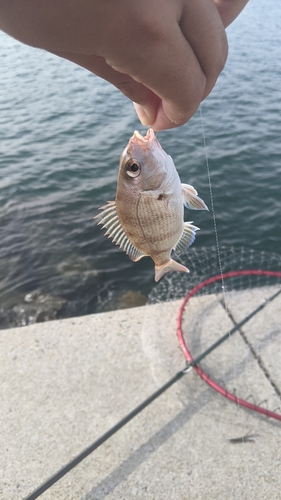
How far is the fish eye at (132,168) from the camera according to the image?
1.71 m

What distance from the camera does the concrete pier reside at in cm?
290

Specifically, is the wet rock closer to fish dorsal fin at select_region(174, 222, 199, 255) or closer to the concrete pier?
the concrete pier

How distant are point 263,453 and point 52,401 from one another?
5.77 ft

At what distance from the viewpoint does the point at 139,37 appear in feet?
2.50

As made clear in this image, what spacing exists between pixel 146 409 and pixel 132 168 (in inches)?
92.7

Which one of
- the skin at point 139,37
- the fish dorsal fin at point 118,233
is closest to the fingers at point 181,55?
the skin at point 139,37

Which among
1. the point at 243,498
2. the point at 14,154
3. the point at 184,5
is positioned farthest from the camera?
the point at 14,154

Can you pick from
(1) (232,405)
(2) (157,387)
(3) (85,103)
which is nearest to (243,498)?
(1) (232,405)

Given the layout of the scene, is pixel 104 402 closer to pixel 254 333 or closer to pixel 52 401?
pixel 52 401

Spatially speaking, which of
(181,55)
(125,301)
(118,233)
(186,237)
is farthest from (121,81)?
(125,301)

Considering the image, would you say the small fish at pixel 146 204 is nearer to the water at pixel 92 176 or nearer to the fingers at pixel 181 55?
the fingers at pixel 181 55

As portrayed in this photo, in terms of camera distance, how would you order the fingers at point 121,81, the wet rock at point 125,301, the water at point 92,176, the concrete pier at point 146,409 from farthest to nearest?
the water at point 92,176
the wet rock at point 125,301
the concrete pier at point 146,409
the fingers at point 121,81

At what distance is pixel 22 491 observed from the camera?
9.45ft

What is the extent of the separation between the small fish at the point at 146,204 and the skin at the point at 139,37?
738 mm
